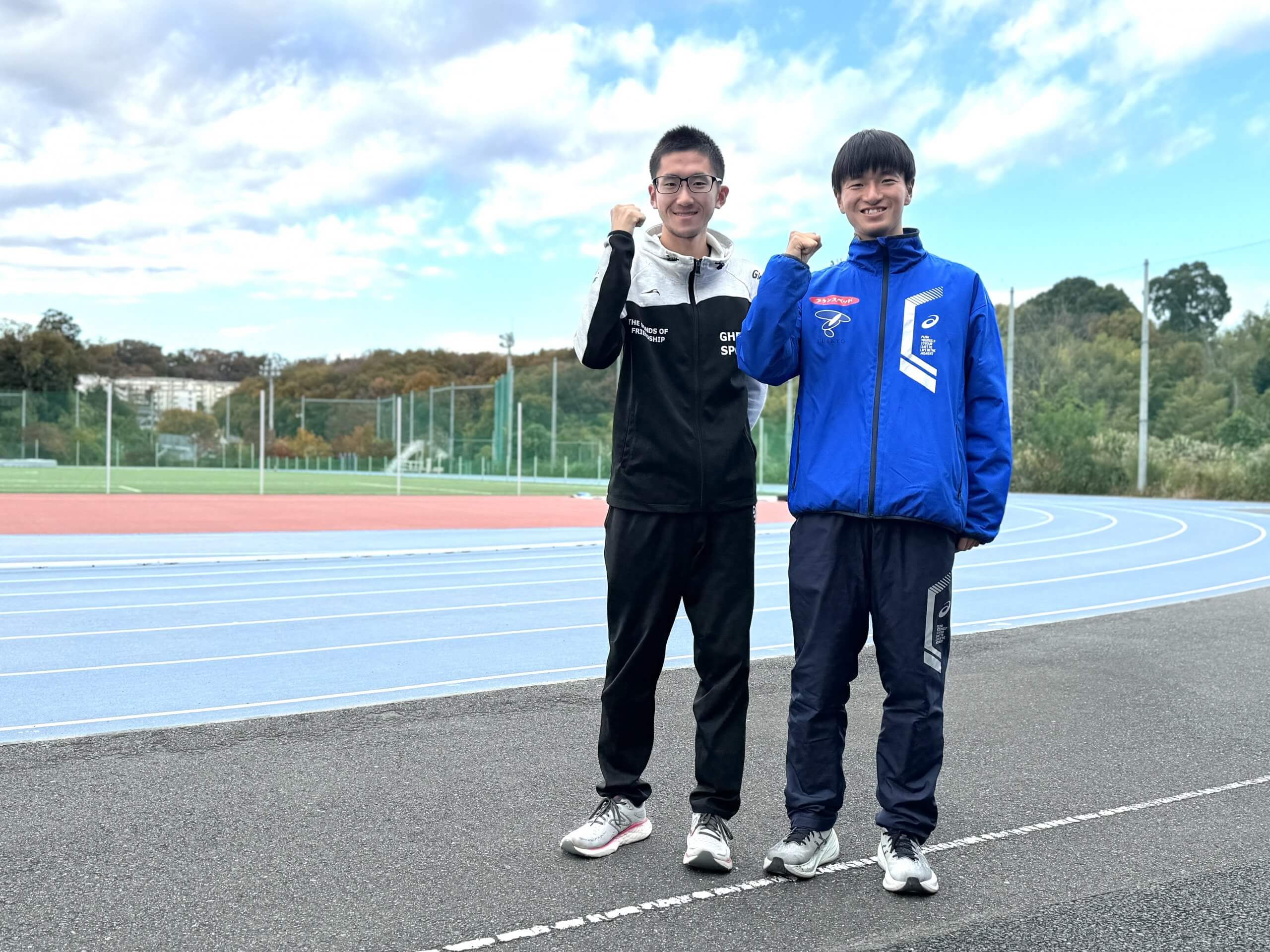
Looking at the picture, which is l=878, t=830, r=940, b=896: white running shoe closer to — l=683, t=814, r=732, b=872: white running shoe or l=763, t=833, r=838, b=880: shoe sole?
l=763, t=833, r=838, b=880: shoe sole

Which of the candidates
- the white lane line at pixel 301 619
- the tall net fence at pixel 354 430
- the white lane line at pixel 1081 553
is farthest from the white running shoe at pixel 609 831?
the tall net fence at pixel 354 430

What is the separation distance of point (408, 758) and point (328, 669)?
2.14 metres

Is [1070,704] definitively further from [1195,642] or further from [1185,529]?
[1185,529]

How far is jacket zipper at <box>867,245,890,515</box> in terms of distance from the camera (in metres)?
3.18

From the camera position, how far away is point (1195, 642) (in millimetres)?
7324

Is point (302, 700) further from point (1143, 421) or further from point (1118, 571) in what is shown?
point (1143, 421)

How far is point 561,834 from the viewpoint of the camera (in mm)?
3596

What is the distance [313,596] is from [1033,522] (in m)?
14.4

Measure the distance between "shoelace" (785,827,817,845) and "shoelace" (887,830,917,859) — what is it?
0.71 feet

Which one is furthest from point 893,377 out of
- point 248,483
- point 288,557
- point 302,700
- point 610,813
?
point 248,483

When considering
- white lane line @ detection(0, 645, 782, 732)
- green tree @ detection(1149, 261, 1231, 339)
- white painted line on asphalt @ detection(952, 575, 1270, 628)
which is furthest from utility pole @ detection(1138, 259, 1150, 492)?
green tree @ detection(1149, 261, 1231, 339)

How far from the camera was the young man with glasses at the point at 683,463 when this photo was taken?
11.2 ft

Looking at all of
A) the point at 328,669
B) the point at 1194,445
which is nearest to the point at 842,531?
the point at 328,669

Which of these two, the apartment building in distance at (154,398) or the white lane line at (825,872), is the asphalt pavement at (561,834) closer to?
the white lane line at (825,872)
